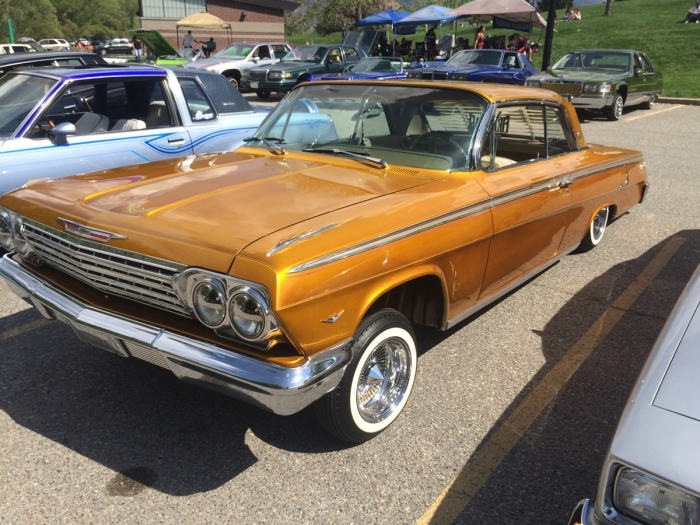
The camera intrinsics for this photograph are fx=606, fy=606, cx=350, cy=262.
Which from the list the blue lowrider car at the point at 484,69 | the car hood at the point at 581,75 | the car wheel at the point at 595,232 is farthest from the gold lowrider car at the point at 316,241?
the blue lowrider car at the point at 484,69

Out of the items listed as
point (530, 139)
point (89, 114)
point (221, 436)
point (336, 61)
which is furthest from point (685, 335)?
point (336, 61)

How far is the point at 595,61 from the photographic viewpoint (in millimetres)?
15062

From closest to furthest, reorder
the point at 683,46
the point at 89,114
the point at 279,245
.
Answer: the point at 279,245, the point at 89,114, the point at 683,46

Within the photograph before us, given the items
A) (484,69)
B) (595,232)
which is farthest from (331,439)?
(484,69)

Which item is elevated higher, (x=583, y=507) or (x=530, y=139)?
(x=530, y=139)

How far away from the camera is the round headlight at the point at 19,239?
3156 mm

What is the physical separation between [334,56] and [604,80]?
8072mm

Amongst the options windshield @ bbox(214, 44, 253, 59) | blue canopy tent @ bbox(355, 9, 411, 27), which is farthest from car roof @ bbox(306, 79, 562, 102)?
blue canopy tent @ bbox(355, 9, 411, 27)

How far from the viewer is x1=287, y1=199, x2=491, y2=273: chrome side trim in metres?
2.40

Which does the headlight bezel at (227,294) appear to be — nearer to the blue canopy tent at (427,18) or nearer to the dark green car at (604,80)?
the dark green car at (604,80)

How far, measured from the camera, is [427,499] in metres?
2.53

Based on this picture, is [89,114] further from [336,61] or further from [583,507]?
[336,61]

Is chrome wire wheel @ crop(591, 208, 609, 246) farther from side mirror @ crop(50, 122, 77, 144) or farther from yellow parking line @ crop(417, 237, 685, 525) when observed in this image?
side mirror @ crop(50, 122, 77, 144)

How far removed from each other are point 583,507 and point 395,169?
211 cm
